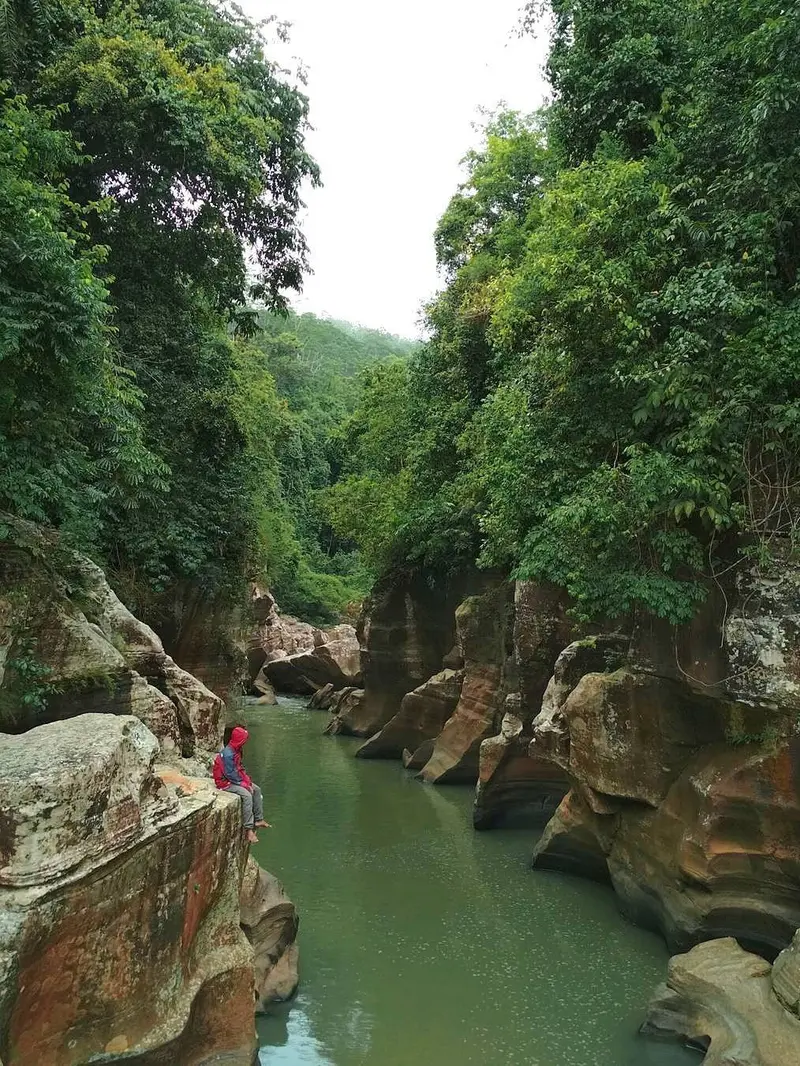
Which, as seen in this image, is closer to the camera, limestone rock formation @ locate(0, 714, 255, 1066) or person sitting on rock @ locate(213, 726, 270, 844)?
limestone rock formation @ locate(0, 714, 255, 1066)

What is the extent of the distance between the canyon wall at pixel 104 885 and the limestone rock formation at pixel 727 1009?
3.47m

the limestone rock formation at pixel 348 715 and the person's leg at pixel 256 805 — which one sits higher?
the person's leg at pixel 256 805

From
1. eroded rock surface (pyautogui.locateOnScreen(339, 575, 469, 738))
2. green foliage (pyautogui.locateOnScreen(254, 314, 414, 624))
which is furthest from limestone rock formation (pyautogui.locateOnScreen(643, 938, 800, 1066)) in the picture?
green foliage (pyautogui.locateOnScreen(254, 314, 414, 624))

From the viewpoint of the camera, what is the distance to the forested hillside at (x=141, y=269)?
734cm

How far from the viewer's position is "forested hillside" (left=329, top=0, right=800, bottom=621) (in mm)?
7328

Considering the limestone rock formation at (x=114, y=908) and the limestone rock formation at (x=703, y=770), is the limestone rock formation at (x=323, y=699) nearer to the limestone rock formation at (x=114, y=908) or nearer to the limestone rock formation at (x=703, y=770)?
the limestone rock formation at (x=703, y=770)

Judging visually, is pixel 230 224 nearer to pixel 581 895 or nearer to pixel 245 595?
pixel 245 595

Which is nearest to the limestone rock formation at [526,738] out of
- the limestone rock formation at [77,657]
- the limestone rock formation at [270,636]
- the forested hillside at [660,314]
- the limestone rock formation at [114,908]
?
the forested hillside at [660,314]

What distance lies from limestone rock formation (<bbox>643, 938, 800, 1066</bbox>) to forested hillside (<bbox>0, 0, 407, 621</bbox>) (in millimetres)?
7252

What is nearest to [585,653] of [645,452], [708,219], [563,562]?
[563,562]

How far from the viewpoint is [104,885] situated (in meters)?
5.06

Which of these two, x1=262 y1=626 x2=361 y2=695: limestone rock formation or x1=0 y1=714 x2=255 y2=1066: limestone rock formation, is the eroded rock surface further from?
x1=0 y1=714 x2=255 y2=1066: limestone rock formation

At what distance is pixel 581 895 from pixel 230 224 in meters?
12.6

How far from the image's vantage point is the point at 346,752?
1945 centimetres
